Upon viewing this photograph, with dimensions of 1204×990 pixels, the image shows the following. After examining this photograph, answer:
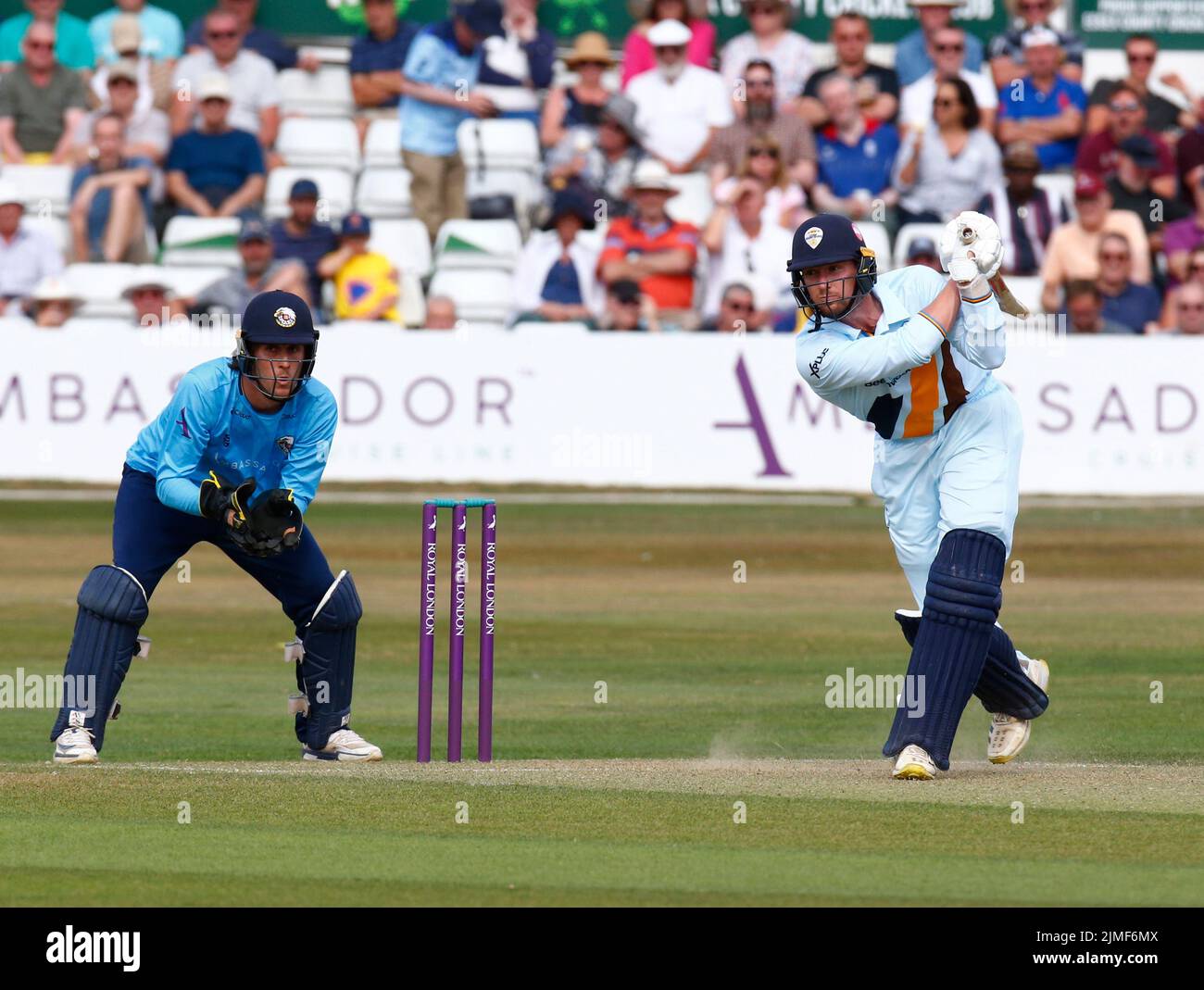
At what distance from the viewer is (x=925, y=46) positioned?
22078 mm

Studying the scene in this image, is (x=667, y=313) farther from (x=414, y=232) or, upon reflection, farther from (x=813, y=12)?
(x=813, y=12)

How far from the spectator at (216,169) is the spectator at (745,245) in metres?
4.28

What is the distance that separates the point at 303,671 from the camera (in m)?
8.98

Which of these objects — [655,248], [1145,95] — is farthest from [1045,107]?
[655,248]

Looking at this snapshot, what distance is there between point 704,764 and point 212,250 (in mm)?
12965

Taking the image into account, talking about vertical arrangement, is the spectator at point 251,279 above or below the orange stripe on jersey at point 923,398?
above

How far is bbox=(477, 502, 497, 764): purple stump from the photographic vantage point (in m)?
8.49

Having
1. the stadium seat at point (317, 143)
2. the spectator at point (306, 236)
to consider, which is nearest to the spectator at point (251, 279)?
the spectator at point (306, 236)

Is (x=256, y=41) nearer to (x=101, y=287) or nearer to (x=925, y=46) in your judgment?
(x=101, y=287)

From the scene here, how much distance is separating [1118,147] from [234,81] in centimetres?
824

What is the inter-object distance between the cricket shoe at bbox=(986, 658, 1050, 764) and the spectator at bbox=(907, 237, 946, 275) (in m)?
11.1

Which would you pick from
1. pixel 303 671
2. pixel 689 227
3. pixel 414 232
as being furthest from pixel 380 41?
pixel 303 671

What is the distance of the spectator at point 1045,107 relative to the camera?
2155cm

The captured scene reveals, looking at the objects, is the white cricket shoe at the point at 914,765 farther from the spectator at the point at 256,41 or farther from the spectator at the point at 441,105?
the spectator at the point at 256,41
